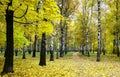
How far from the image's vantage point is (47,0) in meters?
16.6

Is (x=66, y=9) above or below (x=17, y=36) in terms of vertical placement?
above

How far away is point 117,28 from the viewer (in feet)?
131

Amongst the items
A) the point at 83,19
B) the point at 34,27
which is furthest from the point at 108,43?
the point at 34,27

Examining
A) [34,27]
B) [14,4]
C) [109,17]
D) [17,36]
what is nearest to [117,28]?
[109,17]

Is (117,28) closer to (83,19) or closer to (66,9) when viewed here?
(66,9)

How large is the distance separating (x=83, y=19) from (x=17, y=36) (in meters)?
29.8

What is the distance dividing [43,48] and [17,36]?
4.88 meters

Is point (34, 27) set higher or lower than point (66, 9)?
lower

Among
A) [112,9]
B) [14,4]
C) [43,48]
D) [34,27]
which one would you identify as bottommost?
[43,48]

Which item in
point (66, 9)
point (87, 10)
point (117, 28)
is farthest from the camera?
point (87, 10)

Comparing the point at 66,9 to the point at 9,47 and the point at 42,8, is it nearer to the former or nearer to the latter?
the point at 42,8

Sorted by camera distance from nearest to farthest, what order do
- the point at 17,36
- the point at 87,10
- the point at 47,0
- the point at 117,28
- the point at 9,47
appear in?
the point at 9,47
the point at 47,0
the point at 17,36
the point at 117,28
the point at 87,10

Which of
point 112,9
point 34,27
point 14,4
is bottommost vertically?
point 34,27

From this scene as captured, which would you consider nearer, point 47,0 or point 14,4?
point 14,4
